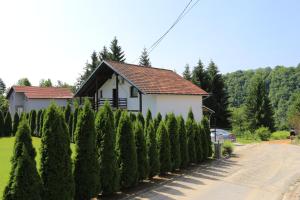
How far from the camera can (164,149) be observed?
13.6m

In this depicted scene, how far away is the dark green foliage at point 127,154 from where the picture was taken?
A: 35.7ft

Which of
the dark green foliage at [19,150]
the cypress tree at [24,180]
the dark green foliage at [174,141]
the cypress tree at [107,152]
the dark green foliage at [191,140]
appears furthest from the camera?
the dark green foliage at [191,140]

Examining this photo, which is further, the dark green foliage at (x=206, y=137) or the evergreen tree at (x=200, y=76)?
the evergreen tree at (x=200, y=76)

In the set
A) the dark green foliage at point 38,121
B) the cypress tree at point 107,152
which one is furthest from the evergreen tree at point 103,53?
the cypress tree at point 107,152

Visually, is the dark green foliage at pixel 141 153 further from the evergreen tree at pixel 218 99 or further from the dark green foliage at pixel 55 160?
the evergreen tree at pixel 218 99

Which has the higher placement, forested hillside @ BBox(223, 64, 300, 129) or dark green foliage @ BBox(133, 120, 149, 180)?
forested hillside @ BBox(223, 64, 300, 129)

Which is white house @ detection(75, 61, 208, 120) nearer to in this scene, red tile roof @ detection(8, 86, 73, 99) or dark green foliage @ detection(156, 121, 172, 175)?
dark green foliage @ detection(156, 121, 172, 175)

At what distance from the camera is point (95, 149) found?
956cm

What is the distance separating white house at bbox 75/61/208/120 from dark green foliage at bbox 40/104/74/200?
13941 millimetres

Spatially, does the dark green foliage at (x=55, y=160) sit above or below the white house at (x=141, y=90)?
below

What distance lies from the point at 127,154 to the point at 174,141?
150 inches

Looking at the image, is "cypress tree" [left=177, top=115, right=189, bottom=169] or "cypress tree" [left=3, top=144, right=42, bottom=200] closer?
"cypress tree" [left=3, top=144, right=42, bottom=200]

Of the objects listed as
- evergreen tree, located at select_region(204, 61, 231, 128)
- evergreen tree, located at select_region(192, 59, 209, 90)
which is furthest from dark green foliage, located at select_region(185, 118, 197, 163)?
evergreen tree, located at select_region(192, 59, 209, 90)

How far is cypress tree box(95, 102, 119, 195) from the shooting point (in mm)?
9920
